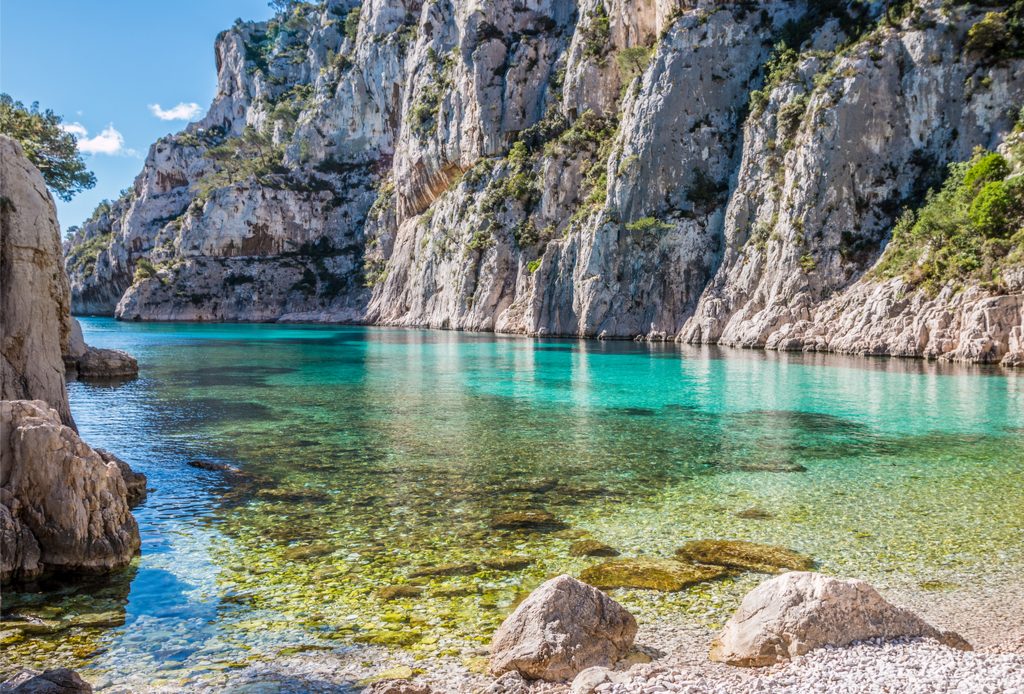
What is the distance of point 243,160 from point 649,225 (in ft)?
289

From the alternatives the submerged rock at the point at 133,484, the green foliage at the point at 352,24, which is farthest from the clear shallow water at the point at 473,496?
the green foliage at the point at 352,24

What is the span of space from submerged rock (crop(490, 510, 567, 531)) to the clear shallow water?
24 cm

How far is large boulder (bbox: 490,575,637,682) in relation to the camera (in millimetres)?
5965

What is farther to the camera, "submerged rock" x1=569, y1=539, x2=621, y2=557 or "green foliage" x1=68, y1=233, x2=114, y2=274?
"green foliage" x1=68, y1=233, x2=114, y2=274

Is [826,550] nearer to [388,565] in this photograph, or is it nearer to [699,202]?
[388,565]

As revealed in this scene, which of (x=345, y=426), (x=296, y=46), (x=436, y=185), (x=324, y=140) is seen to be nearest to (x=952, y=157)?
(x=345, y=426)

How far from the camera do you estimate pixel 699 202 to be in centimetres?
5856

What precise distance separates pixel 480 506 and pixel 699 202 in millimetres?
51995

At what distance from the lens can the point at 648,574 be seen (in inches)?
332

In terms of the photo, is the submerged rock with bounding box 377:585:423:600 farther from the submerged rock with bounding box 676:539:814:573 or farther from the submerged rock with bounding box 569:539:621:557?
the submerged rock with bounding box 676:539:814:573

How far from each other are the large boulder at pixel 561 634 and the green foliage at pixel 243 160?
4581 inches

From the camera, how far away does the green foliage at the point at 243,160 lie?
376 ft

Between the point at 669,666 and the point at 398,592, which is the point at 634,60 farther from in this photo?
the point at 669,666

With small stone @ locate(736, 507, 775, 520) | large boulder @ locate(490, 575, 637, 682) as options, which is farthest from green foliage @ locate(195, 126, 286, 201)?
large boulder @ locate(490, 575, 637, 682)
